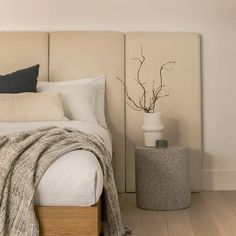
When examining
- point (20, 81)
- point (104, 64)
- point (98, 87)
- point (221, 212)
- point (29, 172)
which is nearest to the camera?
point (29, 172)

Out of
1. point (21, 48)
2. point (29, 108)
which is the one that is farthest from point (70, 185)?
point (21, 48)

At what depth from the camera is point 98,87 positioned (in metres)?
4.37

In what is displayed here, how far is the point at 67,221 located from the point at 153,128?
1.70 meters

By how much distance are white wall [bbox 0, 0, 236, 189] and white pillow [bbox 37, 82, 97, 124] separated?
62 cm

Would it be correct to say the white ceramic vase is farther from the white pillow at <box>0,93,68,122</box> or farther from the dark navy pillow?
the dark navy pillow

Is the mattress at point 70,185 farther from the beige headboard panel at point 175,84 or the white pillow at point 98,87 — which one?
the beige headboard panel at point 175,84

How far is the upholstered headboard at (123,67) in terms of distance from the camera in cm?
447

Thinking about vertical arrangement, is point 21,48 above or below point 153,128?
above

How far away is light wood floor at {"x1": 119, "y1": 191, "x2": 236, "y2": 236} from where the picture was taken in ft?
10.6

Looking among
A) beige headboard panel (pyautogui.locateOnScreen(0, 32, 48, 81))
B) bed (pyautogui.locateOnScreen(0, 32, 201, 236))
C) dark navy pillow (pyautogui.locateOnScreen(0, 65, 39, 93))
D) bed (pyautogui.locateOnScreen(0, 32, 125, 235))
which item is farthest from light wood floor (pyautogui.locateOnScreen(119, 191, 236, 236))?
beige headboard panel (pyautogui.locateOnScreen(0, 32, 48, 81))

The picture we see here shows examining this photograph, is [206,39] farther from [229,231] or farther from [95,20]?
[229,231]

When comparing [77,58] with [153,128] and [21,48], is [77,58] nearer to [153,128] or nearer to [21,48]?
[21,48]

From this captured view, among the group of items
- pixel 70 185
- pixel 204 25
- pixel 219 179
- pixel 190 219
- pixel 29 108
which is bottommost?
pixel 190 219

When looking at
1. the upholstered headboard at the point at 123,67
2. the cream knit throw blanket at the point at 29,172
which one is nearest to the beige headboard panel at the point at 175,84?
the upholstered headboard at the point at 123,67
